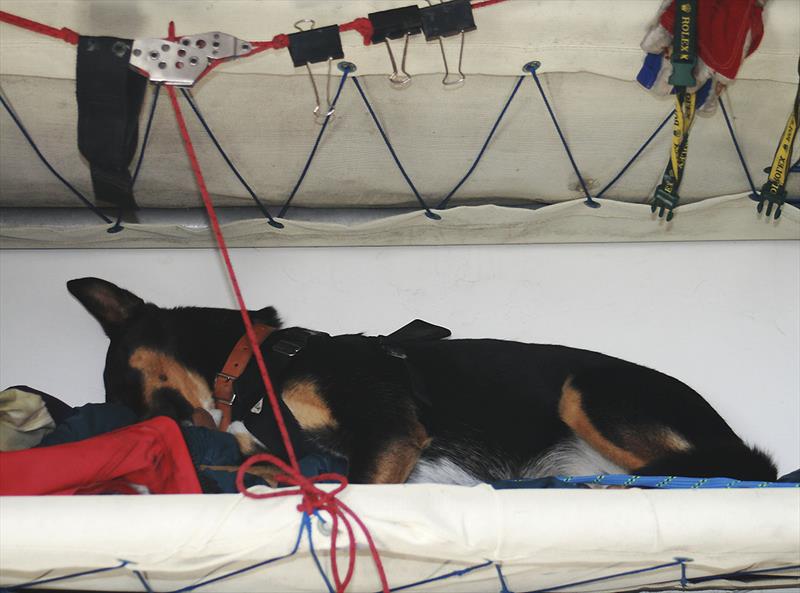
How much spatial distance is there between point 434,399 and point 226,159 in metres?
0.72

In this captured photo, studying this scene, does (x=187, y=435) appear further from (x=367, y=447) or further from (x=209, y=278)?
(x=209, y=278)

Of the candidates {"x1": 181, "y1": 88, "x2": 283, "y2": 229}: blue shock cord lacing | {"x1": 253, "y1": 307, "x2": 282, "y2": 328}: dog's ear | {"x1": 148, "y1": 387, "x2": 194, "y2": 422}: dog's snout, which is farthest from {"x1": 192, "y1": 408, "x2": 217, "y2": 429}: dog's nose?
{"x1": 181, "y1": 88, "x2": 283, "y2": 229}: blue shock cord lacing

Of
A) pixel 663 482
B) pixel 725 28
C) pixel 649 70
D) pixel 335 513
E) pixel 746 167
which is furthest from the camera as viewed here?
pixel 746 167

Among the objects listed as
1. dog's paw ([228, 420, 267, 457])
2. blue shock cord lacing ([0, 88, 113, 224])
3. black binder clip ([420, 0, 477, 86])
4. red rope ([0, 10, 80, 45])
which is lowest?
dog's paw ([228, 420, 267, 457])

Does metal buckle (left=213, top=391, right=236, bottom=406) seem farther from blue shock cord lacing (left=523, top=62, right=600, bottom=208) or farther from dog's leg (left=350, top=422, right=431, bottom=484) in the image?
blue shock cord lacing (left=523, top=62, right=600, bottom=208)

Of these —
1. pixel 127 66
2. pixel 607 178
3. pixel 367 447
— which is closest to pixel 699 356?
pixel 607 178

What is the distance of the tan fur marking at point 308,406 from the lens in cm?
164

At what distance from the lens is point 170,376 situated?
1.76 m

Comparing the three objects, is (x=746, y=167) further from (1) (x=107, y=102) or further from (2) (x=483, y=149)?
(1) (x=107, y=102)

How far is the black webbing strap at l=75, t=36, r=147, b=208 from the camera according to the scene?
1604 mm

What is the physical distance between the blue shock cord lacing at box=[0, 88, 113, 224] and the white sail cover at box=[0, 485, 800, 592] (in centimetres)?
105

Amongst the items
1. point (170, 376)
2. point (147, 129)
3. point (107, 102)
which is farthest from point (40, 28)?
point (170, 376)

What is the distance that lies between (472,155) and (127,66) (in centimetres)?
78

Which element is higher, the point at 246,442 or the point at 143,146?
the point at 143,146
